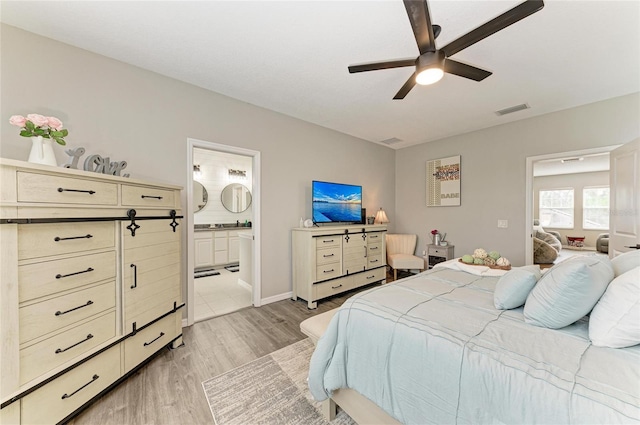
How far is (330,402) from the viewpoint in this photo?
1466mm

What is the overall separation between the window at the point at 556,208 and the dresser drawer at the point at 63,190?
1155 centimetres

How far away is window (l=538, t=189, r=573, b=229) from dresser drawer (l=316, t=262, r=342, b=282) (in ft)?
29.9

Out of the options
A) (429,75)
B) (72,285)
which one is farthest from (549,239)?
(72,285)

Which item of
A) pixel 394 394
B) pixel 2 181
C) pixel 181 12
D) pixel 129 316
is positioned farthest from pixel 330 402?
pixel 181 12

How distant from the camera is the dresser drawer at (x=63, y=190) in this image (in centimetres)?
121

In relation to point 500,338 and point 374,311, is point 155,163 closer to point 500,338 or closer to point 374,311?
point 374,311

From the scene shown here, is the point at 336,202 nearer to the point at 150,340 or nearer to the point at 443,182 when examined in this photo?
the point at 443,182

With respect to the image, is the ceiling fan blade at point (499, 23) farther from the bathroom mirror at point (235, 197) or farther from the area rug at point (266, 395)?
the bathroom mirror at point (235, 197)

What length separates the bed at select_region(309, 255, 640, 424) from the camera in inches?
31.1

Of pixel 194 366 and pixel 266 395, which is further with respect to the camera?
pixel 194 366

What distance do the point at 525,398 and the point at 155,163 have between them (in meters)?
3.15

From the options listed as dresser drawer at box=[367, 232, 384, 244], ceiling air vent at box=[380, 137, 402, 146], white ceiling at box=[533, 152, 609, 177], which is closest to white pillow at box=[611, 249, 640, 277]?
dresser drawer at box=[367, 232, 384, 244]

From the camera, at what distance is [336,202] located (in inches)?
156

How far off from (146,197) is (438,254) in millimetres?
4384
